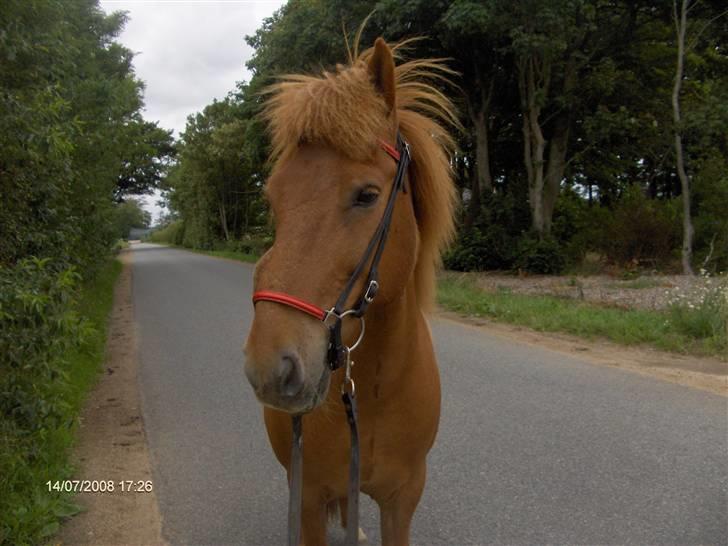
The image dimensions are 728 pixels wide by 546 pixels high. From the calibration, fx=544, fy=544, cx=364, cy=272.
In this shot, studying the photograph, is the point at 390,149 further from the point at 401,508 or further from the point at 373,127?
the point at 401,508

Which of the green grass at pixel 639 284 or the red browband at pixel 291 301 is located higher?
the red browband at pixel 291 301

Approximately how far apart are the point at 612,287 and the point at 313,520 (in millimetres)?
10970

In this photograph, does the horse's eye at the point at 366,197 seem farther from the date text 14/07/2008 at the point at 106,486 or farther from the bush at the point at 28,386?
the date text 14/07/2008 at the point at 106,486

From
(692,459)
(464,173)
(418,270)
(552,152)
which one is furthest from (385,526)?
(464,173)

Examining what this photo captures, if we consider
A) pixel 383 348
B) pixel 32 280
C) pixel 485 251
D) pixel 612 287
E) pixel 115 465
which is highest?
pixel 485 251

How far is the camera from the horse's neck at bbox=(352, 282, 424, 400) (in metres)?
1.93

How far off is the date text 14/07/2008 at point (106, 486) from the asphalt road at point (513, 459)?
111 millimetres

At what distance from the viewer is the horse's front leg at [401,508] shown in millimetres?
2275

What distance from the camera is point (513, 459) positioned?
155 inches

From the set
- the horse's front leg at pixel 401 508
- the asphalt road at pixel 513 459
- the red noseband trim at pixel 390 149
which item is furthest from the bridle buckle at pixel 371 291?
the asphalt road at pixel 513 459

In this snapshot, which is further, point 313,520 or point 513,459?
point 513,459

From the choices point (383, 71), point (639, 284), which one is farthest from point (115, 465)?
→ point (639, 284)

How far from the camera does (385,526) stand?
7.66 feet

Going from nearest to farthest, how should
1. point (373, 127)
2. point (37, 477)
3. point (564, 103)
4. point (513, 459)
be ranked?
point (373, 127) < point (37, 477) < point (513, 459) < point (564, 103)
